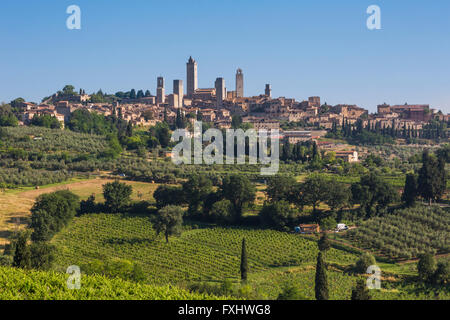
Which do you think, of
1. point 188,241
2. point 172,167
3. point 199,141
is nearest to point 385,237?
point 188,241

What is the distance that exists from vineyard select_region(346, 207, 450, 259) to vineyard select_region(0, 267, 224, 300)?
15173mm

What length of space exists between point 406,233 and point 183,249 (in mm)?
13098

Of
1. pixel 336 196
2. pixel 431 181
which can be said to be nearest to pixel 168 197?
pixel 336 196

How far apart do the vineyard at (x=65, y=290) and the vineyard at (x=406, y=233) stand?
15.2 m

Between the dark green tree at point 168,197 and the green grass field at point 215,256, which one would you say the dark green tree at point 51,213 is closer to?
the green grass field at point 215,256

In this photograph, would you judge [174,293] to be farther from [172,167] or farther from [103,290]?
[172,167]

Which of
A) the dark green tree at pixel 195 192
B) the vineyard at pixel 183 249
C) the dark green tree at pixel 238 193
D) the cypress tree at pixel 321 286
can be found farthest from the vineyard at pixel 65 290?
the dark green tree at pixel 238 193

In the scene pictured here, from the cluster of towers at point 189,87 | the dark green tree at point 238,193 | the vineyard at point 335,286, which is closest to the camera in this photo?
the vineyard at point 335,286

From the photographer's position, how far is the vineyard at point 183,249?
2500 cm

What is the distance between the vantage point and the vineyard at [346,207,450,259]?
1076 inches

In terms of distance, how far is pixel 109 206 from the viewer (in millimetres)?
35656

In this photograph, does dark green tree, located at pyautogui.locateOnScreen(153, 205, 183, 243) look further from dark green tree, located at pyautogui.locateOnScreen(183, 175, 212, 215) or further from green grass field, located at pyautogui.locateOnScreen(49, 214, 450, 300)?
dark green tree, located at pyautogui.locateOnScreen(183, 175, 212, 215)

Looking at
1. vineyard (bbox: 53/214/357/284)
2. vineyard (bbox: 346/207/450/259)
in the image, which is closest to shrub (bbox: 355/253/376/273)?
vineyard (bbox: 53/214/357/284)

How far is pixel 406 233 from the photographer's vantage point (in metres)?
29.0
